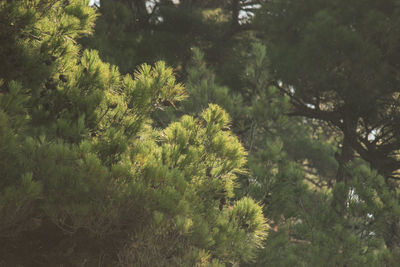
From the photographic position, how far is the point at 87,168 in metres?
2.68

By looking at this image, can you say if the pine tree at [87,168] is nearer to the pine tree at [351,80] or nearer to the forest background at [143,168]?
the forest background at [143,168]

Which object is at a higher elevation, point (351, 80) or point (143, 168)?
point (351, 80)

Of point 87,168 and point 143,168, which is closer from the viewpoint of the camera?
point 87,168

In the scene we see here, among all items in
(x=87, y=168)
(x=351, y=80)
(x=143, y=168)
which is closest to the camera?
(x=87, y=168)

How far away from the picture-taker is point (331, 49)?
6.29 meters

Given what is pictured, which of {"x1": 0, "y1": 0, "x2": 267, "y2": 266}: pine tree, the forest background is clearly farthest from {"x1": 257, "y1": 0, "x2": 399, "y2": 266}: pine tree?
{"x1": 0, "y1": 0, "x2": 267, "y2": 266}: pine tree

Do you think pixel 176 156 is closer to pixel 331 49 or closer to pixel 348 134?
pixel 331 49

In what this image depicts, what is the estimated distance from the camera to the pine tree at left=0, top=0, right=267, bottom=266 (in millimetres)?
2666

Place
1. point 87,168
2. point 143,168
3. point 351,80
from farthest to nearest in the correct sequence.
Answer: point 351,80 → point 143,168 → point 87,168

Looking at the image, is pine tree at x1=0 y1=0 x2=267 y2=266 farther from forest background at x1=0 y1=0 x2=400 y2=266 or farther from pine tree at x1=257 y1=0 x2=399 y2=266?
pine tree at x1=257 y1=0 x2=399 y2=266

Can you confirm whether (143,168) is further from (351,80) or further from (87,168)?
(351,80)

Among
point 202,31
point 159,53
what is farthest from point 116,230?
A: point 202,31

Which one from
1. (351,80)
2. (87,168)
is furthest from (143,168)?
(351,80)

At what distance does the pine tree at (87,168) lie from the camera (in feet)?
8.75
